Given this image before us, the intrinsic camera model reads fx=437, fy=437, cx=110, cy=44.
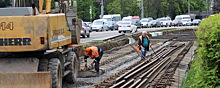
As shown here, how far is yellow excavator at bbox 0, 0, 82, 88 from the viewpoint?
35.3 ft

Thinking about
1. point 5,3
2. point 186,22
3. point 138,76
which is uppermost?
point 5,3

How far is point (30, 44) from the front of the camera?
35.3 feet

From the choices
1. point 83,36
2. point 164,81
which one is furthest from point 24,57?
point 83,36

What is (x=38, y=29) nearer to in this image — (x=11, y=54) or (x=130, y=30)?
(x=11, y=54)

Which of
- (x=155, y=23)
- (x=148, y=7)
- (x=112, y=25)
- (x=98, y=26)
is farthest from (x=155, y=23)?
(x=148, y=7)

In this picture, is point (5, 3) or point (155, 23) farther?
point (155, 23)

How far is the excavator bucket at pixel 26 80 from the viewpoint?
35.7 ft

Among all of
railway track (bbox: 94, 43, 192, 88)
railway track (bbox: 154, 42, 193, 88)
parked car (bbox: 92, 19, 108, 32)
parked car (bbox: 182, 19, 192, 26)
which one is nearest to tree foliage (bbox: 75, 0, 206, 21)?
parked car (bbox: 182, 19, 192, 26)

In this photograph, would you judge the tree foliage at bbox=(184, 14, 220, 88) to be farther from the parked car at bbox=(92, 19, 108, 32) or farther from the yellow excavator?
the parked car at bbox=(92, 19, 108, 32)

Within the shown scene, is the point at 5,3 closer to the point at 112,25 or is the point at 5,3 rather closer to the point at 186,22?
the point at 112,25

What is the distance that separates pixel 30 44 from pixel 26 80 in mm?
917

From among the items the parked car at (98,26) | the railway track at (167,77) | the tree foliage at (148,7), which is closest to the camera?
the railway track at (167,77)

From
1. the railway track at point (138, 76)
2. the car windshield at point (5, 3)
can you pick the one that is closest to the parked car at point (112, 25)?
the railway track at point (138, 76)

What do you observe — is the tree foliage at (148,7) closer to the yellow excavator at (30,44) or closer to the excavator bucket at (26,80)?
the yellow excavator at (30,44)
